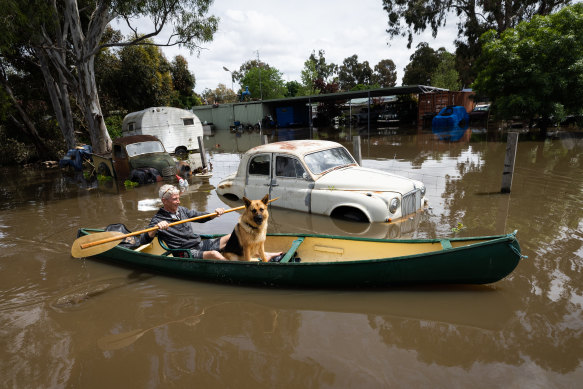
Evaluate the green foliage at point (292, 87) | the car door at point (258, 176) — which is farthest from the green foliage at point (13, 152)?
the green foliage at point (292, 87)

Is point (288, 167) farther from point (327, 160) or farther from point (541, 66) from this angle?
point (541, 66)

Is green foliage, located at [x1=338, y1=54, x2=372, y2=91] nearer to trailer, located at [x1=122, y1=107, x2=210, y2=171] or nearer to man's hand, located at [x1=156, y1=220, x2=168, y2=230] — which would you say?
trailer, located at [x1=122, y1=107, x2=210, y2=171]

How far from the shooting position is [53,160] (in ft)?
72.3

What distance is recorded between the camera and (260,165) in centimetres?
842

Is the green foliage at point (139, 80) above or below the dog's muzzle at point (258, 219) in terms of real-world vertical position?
above

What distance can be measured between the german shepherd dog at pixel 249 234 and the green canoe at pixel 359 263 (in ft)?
0.90

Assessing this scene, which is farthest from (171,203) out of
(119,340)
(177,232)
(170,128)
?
(170,128)

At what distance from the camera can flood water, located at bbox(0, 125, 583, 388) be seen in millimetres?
3428

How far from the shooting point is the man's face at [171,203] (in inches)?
203

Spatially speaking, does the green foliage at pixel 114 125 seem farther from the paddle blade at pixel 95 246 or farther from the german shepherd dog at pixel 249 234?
the german shepherd dog at pixel 249 234

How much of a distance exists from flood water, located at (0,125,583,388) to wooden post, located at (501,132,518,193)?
150cm

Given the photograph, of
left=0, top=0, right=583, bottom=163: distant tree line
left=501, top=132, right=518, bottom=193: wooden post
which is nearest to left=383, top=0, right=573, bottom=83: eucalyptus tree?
left=0, top=0, right=583, bottom=163: distant tree line

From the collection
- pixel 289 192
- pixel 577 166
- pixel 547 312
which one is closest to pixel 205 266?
pixel 289 192

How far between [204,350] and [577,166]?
13.8 metres
